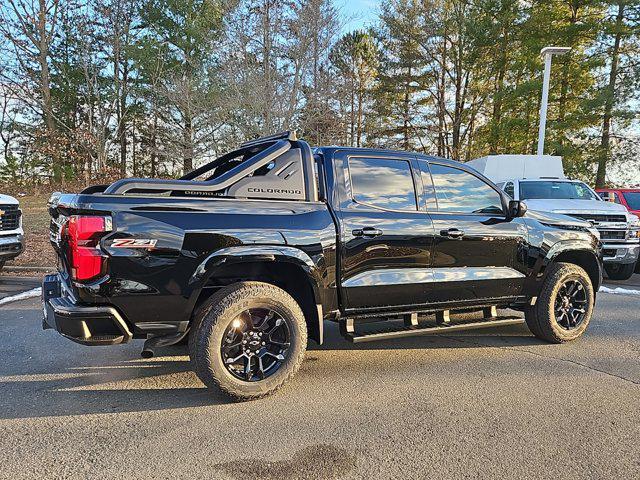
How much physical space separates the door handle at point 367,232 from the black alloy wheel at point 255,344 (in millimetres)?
885

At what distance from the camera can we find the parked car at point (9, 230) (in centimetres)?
700

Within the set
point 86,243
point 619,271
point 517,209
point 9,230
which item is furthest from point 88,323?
point 619,271

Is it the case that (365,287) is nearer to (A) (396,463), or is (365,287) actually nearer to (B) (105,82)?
(A) (396,463)

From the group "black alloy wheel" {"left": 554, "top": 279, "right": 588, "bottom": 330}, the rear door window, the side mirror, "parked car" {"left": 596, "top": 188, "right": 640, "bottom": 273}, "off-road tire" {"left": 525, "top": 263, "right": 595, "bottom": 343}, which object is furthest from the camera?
"parked car" {"left": 596, "top": 188, "right": 640, "bottom": 273}

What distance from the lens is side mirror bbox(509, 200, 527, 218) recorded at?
433 centimetres

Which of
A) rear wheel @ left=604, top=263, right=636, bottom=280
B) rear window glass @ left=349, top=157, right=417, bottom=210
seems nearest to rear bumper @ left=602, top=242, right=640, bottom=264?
rear wheel @ left=604, top=263, right=636, bottom=280

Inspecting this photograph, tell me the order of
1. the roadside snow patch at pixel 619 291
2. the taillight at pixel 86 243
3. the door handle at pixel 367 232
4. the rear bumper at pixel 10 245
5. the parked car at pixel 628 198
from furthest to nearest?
the parked car at pixel 628 198
the roadside snow patch at pixel 619 291
the rear bumper at pixel 10 245
the door handle at pixel 367 232
the taillight at pixel 86 243

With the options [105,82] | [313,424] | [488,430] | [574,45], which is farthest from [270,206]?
[574,45]

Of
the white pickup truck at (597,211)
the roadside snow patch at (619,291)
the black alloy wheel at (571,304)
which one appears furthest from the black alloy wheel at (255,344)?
the roadside snow patch at (619,291)

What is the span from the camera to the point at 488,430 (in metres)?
2.89

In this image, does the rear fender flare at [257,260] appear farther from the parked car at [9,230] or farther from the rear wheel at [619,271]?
the rear wheel at [619,271]

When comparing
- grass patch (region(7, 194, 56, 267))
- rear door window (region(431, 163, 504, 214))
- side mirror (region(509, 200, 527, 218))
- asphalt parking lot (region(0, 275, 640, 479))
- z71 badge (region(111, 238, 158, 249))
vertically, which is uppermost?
rear door window (region(431, 163, 504, 214))

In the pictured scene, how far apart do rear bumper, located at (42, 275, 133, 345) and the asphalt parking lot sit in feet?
1.84

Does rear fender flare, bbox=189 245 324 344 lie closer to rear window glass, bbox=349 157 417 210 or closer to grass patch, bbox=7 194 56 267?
rear window glass, bbox=349 157 417 210
